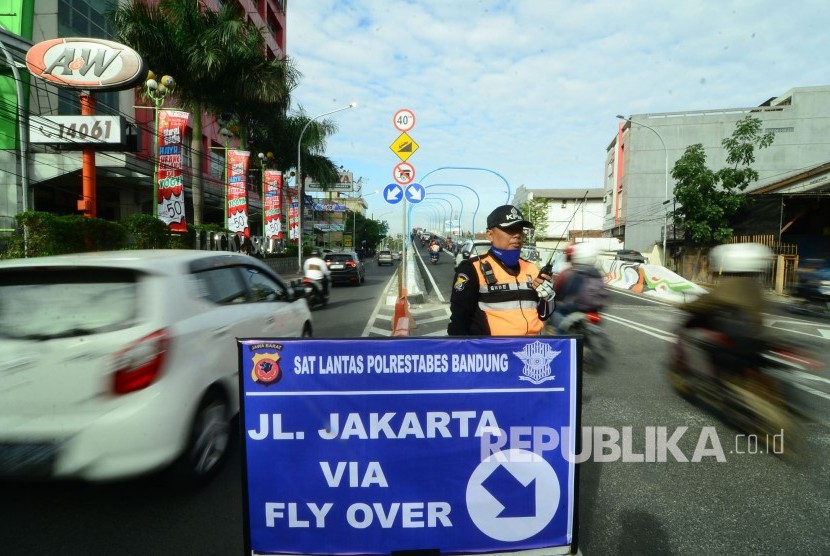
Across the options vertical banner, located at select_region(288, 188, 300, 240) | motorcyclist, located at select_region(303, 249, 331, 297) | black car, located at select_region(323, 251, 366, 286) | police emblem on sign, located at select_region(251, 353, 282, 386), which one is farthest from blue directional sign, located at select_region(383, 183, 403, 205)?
vertical banner, located at select_region(288, 188, 300, 240)

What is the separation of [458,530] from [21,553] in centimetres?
226

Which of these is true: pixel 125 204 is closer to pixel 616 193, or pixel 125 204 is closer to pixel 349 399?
pixel 349 399

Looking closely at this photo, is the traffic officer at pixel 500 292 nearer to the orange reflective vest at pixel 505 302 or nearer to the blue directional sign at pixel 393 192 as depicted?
the orange reflective vest at pixel 505 302

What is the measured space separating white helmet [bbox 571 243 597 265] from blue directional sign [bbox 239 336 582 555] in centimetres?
505

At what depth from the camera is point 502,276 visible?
129 inches

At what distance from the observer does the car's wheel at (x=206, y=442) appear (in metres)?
3.23

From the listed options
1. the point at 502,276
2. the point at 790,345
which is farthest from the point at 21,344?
the point at 790,345

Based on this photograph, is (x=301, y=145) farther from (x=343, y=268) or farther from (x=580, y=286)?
(x=580, y=286)

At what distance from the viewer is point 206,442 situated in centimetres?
343

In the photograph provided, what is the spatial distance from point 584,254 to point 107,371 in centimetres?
575

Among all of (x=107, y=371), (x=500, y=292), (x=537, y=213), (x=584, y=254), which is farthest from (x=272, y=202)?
(x=537, y=213)

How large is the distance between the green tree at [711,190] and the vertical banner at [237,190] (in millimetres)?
20984

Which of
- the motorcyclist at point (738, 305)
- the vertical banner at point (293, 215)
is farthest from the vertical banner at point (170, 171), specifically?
the motorcyclist at point (738, 305)

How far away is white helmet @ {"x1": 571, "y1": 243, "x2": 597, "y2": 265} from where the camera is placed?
6.96m
